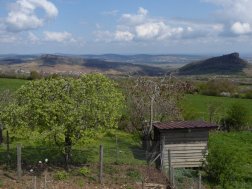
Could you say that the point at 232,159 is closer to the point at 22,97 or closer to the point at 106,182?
the point at 106,182

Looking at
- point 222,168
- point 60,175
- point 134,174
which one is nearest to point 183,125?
point 222,168

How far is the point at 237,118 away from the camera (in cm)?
4031

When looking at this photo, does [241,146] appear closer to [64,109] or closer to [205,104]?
[64,109]

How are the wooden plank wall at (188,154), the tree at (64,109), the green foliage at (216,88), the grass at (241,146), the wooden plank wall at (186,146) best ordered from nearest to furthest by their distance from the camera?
the tree at (64,109) < the grass at (241,146) < the wooden plank wall at (186,146) < the wooden plank wall at (188,154) < the green foliage at (216,88)

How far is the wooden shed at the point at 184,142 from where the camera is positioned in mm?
22688

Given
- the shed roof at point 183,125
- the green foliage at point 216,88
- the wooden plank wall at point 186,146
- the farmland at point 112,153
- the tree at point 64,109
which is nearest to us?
the tree at point 64,109

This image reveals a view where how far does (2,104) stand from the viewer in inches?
1092

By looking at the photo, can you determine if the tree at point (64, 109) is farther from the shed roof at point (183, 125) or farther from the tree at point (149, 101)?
the tree at point (149, 101)

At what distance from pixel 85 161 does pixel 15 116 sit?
175 inches

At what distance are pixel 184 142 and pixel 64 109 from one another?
7184 mm

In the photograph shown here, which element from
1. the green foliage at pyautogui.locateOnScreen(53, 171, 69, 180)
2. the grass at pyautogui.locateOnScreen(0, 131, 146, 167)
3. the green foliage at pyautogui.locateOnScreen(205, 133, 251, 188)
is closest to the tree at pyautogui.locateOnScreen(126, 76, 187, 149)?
the grass at pyautogui.locateOnScreen(0, 131, 146, 167)

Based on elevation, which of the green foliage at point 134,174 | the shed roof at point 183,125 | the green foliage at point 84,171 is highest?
the shed roof at point 183,125

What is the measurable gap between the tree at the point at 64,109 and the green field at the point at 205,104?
18.8 meters

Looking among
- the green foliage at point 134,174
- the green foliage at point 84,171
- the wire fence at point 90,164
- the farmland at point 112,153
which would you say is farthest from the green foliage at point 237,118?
the green foliage at point 84,171
